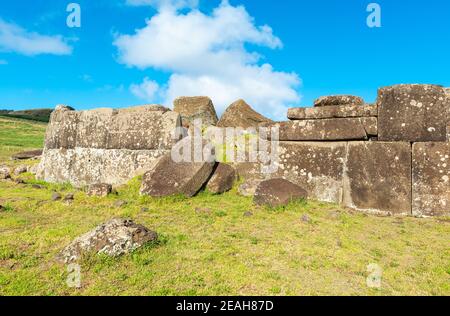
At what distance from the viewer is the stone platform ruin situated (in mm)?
7879

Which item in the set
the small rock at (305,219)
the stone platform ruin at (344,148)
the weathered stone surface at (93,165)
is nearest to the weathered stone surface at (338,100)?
the stone platform ruin at (344,148)

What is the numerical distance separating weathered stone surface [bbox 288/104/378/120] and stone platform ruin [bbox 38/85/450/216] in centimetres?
2

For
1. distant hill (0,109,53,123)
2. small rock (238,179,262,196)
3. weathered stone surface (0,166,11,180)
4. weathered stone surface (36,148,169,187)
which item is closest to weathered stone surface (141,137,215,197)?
small rock (238,179,262,196)

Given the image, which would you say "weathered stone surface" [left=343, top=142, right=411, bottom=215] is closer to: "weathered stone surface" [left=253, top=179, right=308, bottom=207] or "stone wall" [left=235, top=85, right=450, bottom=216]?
"stone wall" [left=235, top=85, right=450, bottom=216]

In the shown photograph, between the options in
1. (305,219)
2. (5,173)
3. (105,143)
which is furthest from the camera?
(5,173)

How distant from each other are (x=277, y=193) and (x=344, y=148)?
2.44 m

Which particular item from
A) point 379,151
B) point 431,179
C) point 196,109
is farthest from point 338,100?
point 196,109

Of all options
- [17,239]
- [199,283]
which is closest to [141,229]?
[199,283]

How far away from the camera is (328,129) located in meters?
9.16

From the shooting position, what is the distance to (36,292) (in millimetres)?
3803

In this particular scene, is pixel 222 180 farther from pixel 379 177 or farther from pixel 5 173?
pixel 5 173

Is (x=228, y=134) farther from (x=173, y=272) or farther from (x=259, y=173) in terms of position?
(x=173, y=272)

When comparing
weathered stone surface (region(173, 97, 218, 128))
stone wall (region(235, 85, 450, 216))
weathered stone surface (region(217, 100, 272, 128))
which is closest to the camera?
stone wall (region(235, 85, 450, 216))

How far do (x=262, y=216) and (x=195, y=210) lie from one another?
1.47 m
